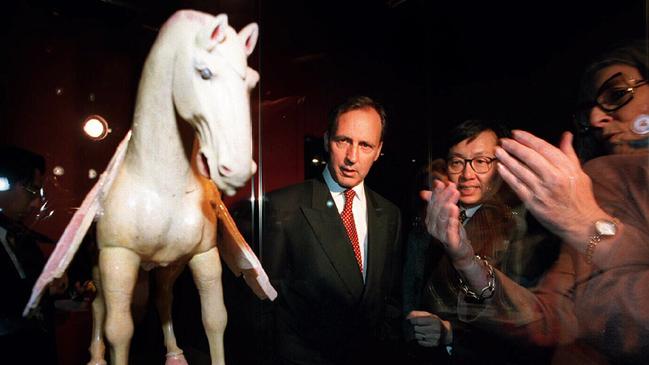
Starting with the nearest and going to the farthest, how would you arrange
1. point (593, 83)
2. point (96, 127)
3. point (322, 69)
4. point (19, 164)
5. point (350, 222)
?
point (19, 164), point (96, 127), point (593, 83), point (350, 222), point (322, 69)

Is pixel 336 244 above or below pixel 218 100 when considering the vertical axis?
below

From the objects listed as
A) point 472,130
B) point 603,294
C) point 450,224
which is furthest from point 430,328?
point 472,130

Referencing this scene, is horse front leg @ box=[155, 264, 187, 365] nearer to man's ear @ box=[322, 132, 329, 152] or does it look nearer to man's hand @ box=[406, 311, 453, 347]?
man's ear @ box=[322, 132, 329, 152]

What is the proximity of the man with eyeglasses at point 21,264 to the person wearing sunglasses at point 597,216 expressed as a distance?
101cm

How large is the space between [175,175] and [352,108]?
2.28 feet

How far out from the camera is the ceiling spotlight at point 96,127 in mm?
A: 1035

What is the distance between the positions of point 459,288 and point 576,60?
72 centimetres

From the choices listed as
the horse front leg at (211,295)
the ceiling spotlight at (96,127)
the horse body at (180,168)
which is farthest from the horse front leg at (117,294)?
the ceiling spotlight at (96,127)

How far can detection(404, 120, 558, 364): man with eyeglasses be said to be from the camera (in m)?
1.25

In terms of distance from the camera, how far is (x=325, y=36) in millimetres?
1529

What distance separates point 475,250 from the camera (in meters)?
1.30

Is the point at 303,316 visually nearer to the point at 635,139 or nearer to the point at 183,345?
the point at 183,345

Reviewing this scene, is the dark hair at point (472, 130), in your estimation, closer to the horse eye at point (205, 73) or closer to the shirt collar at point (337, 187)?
the shirt collar at point (337, 187)

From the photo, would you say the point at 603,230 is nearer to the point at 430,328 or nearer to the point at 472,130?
the point at 472,130
